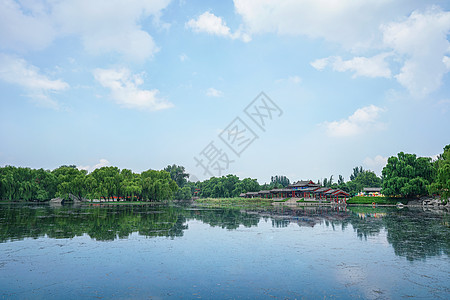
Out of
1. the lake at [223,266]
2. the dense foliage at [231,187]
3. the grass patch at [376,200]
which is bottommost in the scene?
the grass patch at [376,200]

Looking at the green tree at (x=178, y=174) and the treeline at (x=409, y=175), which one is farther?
the green tree at (x=178, y=174)

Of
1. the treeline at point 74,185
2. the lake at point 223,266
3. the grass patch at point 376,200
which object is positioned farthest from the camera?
the treeline at point 74,185

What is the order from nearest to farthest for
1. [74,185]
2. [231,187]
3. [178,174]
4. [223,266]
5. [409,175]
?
[223,266], [409,175], [74,185], [231,187], [178,174]

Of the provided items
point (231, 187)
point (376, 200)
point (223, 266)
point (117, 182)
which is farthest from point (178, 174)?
point (223, 266)

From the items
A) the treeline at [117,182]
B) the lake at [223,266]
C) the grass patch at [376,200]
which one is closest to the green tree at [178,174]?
the treeline at [117,182]

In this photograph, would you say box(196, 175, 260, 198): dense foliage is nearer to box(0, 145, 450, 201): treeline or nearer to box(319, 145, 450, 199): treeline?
box(0, 145, 450, 201): treeline

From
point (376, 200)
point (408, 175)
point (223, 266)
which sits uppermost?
point (408, 175)

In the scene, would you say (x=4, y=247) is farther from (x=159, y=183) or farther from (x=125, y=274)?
(x=159, y=183)

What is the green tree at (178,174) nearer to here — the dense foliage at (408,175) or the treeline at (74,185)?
the treeline at (74,185)

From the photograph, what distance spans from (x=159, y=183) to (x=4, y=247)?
50.5 meters

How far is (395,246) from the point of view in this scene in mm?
13039

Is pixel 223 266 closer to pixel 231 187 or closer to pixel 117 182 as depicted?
pixel 117 182

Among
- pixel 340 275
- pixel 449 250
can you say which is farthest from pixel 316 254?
pixel 449 250

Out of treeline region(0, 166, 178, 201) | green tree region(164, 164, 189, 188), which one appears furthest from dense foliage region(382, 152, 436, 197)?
green tree region(164, 164, 189, 188)
